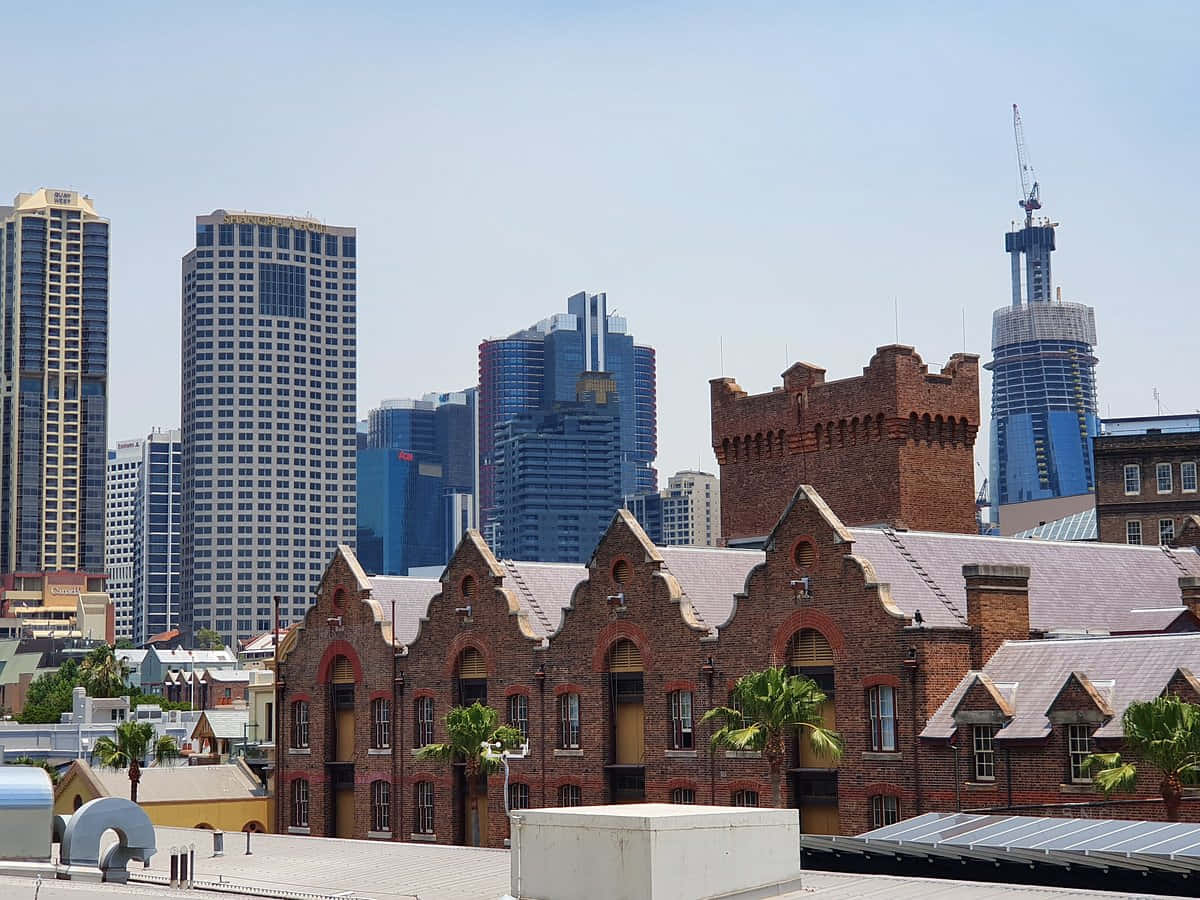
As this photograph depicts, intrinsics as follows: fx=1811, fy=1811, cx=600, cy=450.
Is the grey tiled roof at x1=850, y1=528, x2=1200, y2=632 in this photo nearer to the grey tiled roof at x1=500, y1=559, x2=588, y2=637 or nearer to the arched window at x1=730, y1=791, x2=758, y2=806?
the arched window at x1=730, y1=791, x2=758, y2=806

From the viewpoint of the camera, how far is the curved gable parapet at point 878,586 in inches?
2359

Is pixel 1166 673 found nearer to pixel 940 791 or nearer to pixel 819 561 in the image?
pixel 940 791

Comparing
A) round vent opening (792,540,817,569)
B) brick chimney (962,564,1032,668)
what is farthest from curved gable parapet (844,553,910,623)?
brick chimney (962,564,1032,668)

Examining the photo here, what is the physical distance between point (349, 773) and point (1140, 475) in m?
53.5

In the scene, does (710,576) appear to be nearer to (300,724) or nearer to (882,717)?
(882,717)

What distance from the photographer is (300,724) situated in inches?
3344

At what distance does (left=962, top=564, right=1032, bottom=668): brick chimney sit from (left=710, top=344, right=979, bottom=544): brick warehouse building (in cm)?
1330

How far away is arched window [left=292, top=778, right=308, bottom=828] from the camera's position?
8412cm

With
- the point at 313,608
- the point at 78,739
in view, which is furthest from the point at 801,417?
the point at 78,739

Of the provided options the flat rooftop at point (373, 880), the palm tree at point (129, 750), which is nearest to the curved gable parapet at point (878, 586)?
the flat rooftop at point (373, 880)

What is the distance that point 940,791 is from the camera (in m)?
58.1

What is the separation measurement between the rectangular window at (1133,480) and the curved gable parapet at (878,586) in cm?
5240

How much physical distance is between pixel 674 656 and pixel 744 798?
6013 millimetres

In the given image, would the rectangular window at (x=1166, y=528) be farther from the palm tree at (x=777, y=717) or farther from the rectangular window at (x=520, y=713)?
the palm tree at (x=777, y=717)
